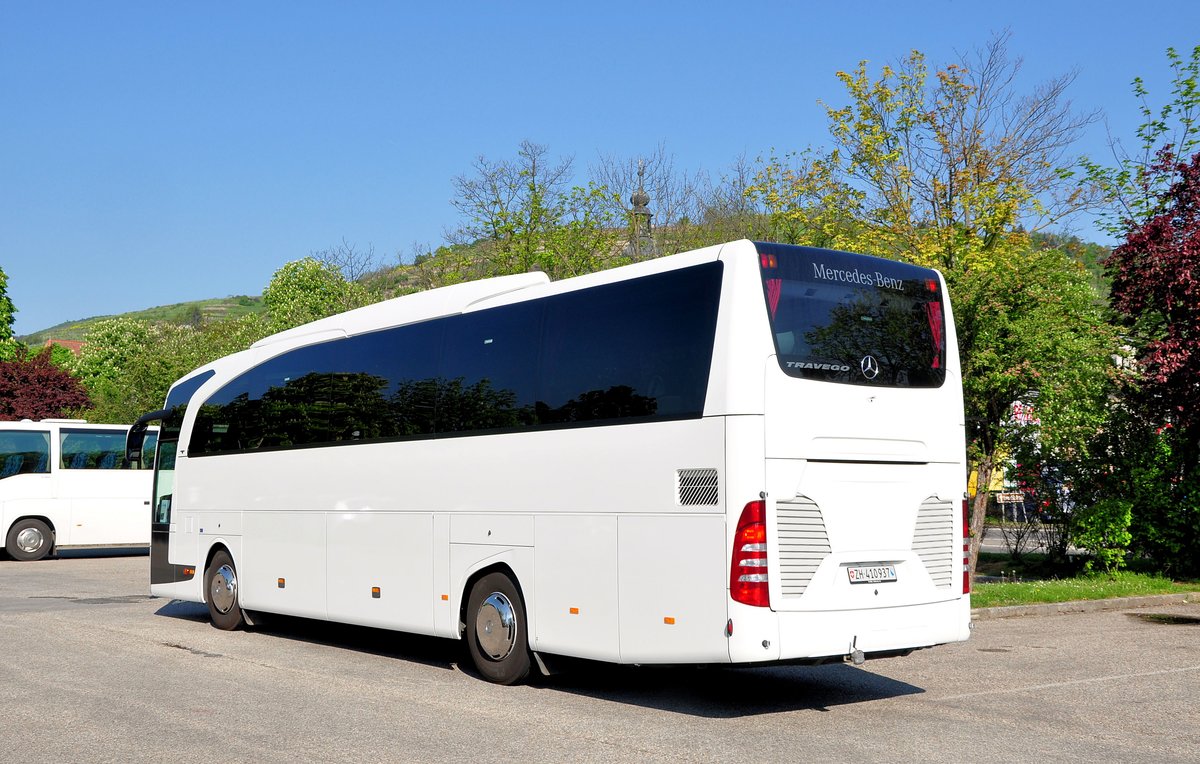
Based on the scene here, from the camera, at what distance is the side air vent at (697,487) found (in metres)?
8.55

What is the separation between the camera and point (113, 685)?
32.9 feet

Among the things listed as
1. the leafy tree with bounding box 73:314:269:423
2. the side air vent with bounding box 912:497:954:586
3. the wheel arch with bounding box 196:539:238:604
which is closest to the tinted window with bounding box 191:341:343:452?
the wheel arch with bounding box 196:539:238:604

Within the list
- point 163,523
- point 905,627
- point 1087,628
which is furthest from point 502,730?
point 163,523

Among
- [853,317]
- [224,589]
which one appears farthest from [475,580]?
[224,589]

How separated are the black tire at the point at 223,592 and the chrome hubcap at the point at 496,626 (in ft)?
16.8

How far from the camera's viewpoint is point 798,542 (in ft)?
28.1

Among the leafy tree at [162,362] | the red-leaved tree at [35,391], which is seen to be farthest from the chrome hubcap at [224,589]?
the red-leaved tree at [35,391]

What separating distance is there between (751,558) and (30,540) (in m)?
23.8

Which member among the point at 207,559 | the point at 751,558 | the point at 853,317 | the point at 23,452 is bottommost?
the point at 207,559

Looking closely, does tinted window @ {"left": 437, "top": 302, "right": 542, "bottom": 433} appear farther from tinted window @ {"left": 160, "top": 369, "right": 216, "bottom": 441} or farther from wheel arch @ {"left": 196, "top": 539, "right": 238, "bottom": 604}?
tinted window @ {"left": 160, "top": 369, "right": 216, "bottom": 441}

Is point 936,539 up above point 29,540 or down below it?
above

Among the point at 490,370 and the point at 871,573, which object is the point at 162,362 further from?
the point at 871,573

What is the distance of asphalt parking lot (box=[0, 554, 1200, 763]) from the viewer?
24.8 ft

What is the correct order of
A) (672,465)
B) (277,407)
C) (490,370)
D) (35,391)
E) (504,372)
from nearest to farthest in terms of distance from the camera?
1. (672,465)
2. (504,372)
3. (490,370)
4. (277,407)
5. (35,391)
